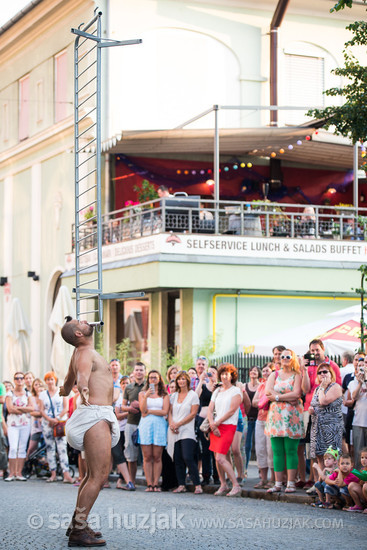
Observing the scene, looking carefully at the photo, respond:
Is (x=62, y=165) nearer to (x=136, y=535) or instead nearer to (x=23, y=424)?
(x=23, y=424)

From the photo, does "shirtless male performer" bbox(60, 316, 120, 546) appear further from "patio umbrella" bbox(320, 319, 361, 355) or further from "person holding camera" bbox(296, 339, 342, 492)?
"patio umbrella" bbox(320, 319, 361, 355)

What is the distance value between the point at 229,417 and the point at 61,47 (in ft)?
71.2

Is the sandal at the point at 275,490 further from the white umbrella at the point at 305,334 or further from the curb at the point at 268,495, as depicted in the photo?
the white umbrella at the point at 305,334

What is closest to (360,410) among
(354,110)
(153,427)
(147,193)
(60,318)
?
(153,427)

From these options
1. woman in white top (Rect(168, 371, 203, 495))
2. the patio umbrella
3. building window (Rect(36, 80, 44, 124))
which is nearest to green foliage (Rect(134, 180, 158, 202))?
building window (Rect(36, 80, 44, 124))

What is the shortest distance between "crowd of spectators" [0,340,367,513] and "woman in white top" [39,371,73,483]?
2 cm

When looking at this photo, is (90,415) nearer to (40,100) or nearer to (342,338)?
(342,338)

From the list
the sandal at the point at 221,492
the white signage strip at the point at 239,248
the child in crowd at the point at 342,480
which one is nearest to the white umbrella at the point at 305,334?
the white signage strip at the point at 239,248

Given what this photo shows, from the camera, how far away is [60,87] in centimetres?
3566

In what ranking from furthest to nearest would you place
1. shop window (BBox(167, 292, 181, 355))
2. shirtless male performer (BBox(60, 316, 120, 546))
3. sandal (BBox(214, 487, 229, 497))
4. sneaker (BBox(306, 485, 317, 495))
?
shop window (BBox(167, 292, 181, 355)) → sandal (BBox(214, 487, 229, 497)) → sneaker (BBox(306, 485, 317, 495)) → shirtless male performer (BBox(60, 316, 120, 546))

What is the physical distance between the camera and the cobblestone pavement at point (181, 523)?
10.6 meters

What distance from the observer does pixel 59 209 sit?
35.5 m

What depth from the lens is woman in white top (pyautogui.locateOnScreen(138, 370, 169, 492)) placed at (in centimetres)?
1725

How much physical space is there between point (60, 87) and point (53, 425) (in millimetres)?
18891
